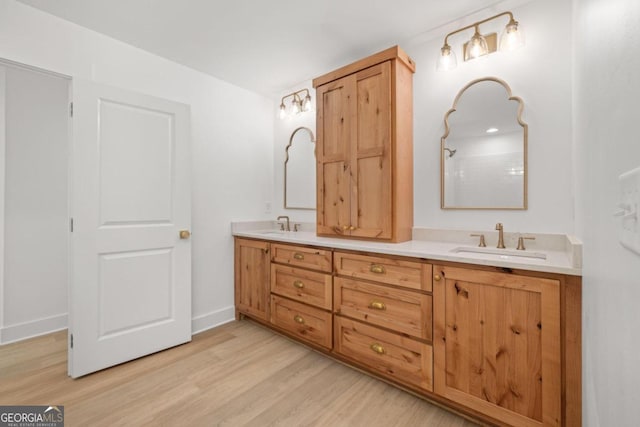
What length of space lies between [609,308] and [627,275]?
22cm

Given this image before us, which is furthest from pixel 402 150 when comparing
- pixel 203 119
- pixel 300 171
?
pixel 203 119

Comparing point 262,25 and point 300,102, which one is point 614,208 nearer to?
point 262,25

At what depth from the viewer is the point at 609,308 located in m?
0.67

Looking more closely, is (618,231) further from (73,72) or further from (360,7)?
(73,72)

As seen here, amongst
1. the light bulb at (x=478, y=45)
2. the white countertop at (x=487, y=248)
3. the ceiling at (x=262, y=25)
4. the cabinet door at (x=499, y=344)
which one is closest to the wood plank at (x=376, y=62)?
the ceiling at (x=262, y=25)

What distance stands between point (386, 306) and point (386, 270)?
0.75 feet

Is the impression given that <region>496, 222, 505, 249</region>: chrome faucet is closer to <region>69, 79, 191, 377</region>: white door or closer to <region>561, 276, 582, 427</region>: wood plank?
<region>561, 276, 582, 427</region>: wood plank

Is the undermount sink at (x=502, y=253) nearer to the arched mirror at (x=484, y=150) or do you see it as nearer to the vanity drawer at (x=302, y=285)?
the arched mirror at (x=484, y=150)

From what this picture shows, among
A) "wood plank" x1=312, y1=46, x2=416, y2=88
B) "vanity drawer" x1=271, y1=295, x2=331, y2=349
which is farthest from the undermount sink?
"wood plank" x1=312, y1=46, x2=416, y2=88

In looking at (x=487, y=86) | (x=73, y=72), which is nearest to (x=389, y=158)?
(x=487, y=86)

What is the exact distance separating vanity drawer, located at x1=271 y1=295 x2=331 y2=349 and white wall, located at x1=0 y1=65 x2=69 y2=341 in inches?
86.3

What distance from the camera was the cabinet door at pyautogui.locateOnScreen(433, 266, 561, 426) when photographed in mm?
1358

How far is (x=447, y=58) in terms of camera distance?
2.10 m

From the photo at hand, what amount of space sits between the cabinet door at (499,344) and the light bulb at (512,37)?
1429 millimetres
